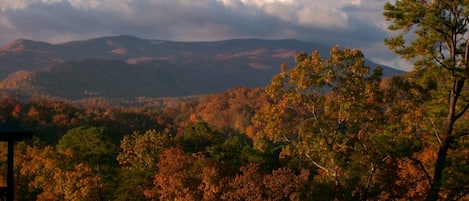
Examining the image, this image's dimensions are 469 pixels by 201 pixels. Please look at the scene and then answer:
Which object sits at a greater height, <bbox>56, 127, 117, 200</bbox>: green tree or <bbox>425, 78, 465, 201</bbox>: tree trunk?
<bbox>425, 78, 465, 201</bbox>: tree trunk

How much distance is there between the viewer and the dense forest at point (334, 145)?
14078 millimetres

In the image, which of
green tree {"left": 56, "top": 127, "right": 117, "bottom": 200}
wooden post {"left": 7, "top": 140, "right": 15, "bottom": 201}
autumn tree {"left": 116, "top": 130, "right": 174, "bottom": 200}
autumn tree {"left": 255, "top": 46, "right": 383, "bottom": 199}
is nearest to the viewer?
wooden post {"left": 7, "top": 140, "right": 15, "bottom": 201}

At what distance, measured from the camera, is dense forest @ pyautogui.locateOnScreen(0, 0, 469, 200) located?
1408cm

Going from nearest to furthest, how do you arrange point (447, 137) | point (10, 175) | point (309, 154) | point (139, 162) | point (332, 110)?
point (10, 175) < point (447, 137) < point (332, 110) < point (309, 154) < point (139, 162)

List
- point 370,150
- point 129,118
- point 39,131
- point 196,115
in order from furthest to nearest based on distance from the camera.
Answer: point 196,115, point 129,118, point 39,131, point 370,150

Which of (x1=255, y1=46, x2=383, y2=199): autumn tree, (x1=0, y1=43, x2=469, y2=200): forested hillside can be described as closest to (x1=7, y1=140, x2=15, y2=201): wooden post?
(x1=0, y1=43, x2=469, y2=200): forested hillside

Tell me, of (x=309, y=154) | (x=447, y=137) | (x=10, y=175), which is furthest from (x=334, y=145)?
(x=10, y=175)

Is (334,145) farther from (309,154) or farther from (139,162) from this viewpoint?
(139,162)

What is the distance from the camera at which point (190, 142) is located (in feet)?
165

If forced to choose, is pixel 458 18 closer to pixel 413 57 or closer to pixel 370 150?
pixel 413 57

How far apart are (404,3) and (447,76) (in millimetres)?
2105

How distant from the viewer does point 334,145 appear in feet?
69.1

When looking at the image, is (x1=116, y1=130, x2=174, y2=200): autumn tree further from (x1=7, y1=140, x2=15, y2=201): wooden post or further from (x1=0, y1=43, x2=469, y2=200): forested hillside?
(x1=7, y1=140, x2=15, y2=201): wooden post

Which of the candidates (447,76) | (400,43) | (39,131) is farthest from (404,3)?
(39,131)
